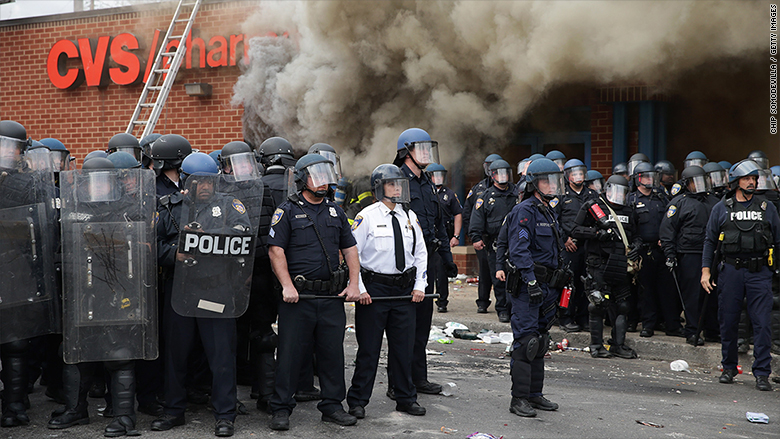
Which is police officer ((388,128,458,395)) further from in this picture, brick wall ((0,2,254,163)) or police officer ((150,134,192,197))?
brick wall ((0,2,254,163))

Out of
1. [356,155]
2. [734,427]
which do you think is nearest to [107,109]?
[356,155]

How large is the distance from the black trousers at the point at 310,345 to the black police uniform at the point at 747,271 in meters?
3.56

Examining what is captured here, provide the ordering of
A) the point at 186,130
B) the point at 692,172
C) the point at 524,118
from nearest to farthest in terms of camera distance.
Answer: the point at 692,172 → the point at 524,118 → the point at 186,130

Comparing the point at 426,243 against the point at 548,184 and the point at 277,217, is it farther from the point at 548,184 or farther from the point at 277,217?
the point at 277,217

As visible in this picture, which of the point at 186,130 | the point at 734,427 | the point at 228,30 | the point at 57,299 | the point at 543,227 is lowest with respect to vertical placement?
the point at 734,427

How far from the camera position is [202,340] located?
186 inches

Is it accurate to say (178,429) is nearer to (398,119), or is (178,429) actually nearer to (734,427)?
(734,427)

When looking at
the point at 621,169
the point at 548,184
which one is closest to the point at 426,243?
the point at 548,184

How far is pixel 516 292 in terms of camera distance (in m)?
5.27

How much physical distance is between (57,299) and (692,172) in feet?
20.4

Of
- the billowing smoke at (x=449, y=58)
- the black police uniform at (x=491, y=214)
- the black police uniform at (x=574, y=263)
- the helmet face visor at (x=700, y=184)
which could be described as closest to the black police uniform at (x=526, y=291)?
the black police uniform at (x=574, y=263)

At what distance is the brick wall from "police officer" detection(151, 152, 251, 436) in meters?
7.71

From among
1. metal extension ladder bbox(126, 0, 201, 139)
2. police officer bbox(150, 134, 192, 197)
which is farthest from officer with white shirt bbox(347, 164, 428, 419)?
metal extension ladder bbox(126, 0, 201, 139)

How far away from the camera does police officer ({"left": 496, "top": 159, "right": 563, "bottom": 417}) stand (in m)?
5.16
